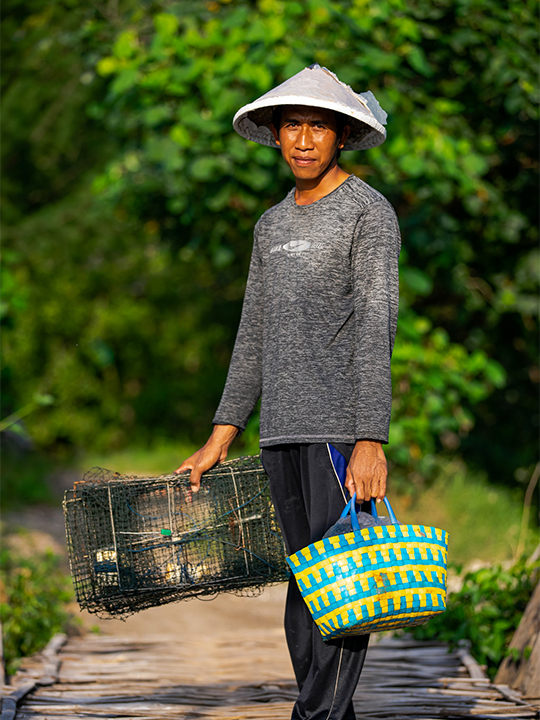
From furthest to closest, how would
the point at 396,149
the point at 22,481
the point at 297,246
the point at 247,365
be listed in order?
the point at 22,481, the point at 396,149, the point at 247,365, the point at 297,246

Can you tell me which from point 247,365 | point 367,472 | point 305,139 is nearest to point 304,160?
point 305,139

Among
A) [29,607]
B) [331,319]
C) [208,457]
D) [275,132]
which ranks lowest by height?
[29,607]

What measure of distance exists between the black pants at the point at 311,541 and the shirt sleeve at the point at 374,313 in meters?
0.15

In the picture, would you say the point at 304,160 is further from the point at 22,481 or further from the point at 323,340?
the point at 22,481

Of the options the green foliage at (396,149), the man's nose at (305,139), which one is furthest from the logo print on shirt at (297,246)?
the green foliage at (396,149)

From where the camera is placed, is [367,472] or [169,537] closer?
[367,472]

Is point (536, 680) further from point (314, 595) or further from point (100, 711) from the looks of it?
point (100, 711)

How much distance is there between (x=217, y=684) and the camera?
129 inches

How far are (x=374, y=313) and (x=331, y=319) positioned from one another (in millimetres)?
130

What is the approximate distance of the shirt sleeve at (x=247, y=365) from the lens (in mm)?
2504

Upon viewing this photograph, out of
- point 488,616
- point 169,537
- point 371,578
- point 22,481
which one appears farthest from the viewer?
point 22,481

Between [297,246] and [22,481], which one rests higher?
[297,246]

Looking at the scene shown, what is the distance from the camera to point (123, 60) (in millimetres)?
5008

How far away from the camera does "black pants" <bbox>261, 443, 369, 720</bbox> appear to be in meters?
2.20
